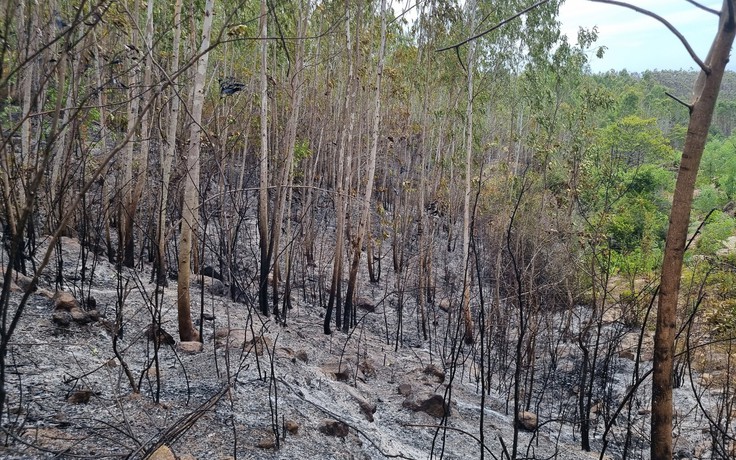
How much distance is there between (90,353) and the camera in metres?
3.66

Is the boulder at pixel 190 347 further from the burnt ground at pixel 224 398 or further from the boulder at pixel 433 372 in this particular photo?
the boulder at pixel 433 372

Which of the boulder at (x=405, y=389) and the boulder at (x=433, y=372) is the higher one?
the boulder at (x=405, y=389)

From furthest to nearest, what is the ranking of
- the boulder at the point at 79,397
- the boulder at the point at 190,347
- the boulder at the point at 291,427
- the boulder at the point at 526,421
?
Result: the boulder at the point at 526,421 < the boulder at the point at 190,347 < the boulder at the point at 291,427 < the boulder at the point at 79,397

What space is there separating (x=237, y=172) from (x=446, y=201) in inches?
307

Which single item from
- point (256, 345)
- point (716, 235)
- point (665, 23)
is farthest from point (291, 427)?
point (716, 235)

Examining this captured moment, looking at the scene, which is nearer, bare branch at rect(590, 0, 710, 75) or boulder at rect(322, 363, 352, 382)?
bare branch at rect(590, 0, 710, 75)

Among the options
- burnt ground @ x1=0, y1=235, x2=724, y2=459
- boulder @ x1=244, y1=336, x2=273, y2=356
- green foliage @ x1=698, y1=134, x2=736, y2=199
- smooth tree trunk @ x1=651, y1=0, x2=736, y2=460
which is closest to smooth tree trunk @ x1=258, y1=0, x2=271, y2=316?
burnt ground @ x1=0, y1=235, x2=724, y2=459

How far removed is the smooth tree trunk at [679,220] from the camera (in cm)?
157

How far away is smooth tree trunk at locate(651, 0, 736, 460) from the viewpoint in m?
1.57

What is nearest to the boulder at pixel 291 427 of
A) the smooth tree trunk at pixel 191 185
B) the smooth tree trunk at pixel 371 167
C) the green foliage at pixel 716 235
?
the smooth tree trunk at pixel 191 185

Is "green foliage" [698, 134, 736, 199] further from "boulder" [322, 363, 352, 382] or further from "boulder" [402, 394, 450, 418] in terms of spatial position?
"boulder" [322, 363, 352, 382]

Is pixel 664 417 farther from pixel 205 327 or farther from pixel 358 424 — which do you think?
pixel 205 327

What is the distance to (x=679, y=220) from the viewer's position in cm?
162

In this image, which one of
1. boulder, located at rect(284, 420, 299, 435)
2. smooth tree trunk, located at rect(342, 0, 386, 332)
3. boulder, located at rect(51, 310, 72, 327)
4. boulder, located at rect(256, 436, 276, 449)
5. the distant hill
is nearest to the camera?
boulder, located at rect(256, 436, 276, 449)
